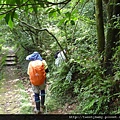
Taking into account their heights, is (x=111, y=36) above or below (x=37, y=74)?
above

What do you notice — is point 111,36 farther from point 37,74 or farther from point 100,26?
point 37,74

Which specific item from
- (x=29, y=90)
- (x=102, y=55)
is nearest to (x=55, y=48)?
(x=29, y=90)

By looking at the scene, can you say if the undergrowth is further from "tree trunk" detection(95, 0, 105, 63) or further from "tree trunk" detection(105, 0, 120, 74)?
"tree trunk" detection(95, 0, 105, 63)

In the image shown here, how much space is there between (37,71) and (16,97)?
9.22ft

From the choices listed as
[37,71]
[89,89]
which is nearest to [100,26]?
[89,89]

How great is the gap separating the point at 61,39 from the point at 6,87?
10.2 ft

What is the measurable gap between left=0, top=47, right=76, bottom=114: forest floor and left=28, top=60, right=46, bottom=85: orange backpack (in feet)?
3.22

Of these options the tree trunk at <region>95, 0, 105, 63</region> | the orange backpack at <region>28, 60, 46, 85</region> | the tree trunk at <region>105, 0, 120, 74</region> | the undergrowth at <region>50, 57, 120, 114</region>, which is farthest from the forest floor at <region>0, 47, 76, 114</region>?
the tree trunk at <region>95, 0, 105, 63</region>

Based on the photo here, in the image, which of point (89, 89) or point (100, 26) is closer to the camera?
point (100, 26)

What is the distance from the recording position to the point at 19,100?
8070 mm

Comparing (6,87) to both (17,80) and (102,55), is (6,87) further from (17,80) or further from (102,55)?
(102,55)

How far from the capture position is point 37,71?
6.06 m

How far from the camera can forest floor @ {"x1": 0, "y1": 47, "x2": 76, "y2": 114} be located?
6718 mm

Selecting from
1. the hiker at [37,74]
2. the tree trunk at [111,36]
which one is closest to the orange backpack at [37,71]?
the hiker at [37,74]
